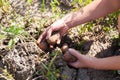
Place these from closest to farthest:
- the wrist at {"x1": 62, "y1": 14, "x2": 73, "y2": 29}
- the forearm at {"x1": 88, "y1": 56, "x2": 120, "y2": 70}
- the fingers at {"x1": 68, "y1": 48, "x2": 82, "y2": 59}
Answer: the forearm at {"x1": 88, "y1": 56, "x2": 120, "y2": 70}
the fingers at {"x1": 68, "y1": 48, "x2": 82, "y2": 59}
the wrist at {"x1": 62, "y1": 14, "x2": 73, "y2": 29}

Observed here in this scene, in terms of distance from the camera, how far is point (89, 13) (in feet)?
8.02

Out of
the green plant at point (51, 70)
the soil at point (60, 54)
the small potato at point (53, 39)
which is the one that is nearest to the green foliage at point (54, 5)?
the soil at point (60, 54)

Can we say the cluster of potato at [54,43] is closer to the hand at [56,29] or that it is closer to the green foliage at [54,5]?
the hand at [56,29]

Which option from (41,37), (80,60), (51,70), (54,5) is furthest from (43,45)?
(54,5)

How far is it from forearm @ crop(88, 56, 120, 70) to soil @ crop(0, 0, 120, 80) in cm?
12

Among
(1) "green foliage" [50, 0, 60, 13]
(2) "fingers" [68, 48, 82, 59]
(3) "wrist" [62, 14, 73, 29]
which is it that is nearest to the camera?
(2) "fingers" [68, 48, 82, 59]

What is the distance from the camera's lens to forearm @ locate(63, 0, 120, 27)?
7.92 feet

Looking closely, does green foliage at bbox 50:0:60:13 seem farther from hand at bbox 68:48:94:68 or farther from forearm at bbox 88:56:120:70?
forearm at bbox 88:56:120:70

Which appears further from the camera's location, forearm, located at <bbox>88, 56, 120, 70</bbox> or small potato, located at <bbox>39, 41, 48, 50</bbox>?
small potato, located at <bbox>39, 41, 48, 50</bbox>

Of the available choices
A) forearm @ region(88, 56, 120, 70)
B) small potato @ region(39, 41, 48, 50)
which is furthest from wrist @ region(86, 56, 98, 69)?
small potato @ region(39, 41, 48, 50)

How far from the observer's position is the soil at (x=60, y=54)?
7.67ft

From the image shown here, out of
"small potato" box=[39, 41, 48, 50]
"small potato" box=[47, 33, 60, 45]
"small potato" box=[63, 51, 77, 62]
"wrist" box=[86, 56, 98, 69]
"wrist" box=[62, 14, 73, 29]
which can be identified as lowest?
"wrist" box=[86, 56, 98, 69]

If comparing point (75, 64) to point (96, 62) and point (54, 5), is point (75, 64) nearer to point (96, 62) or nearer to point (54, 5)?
point (96, 62)

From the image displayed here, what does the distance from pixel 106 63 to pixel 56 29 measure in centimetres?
49
